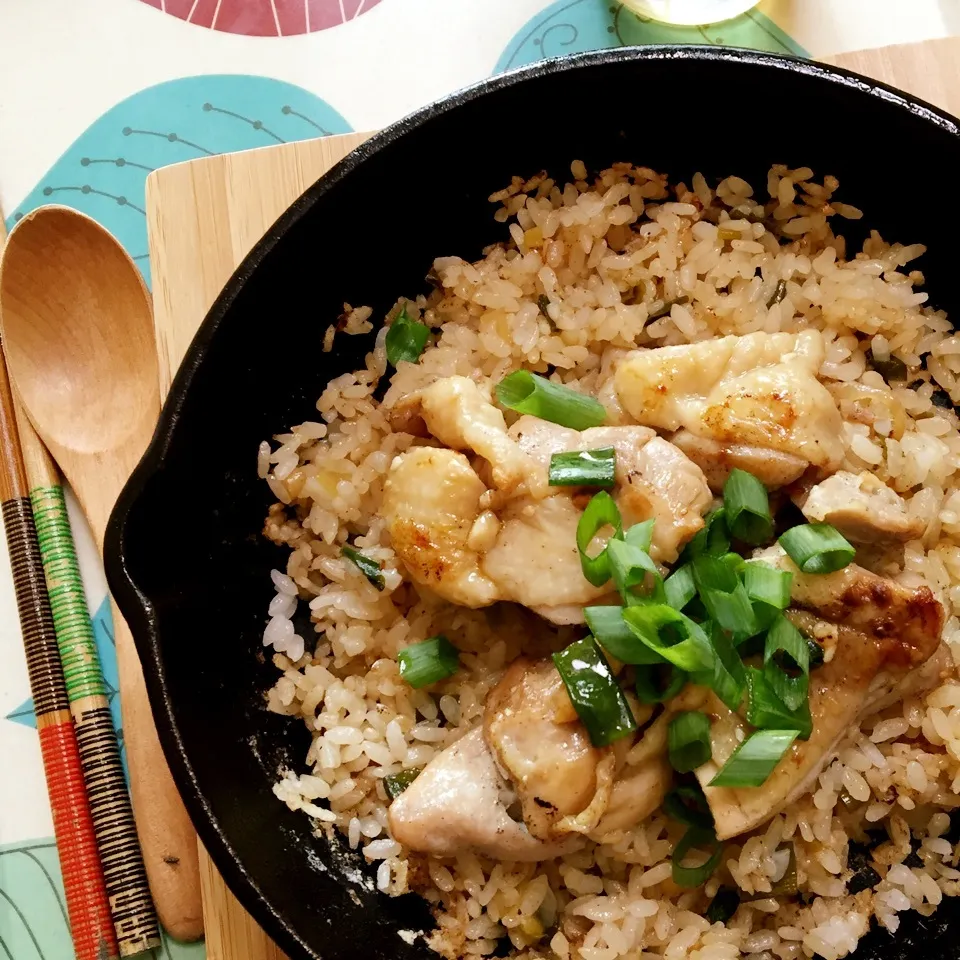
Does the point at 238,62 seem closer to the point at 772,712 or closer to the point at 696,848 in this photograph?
the point at 772,712

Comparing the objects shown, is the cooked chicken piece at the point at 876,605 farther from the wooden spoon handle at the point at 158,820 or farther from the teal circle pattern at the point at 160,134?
the teal circle pattern at the point at 160,134

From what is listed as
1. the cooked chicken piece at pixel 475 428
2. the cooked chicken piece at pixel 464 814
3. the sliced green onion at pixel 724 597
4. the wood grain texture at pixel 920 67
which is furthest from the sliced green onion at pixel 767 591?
the wood grain texture at pixel 920 67

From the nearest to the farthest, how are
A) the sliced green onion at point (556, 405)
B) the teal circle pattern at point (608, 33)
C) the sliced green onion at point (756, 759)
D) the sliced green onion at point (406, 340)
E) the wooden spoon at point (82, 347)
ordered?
the sliced green onion at point (756, 759)
the sliced green onion at point (556, 405)
the sliced green onion at point (406, 340)
the wooden spoon at point (82, 347)
the teal circle pattern at point (608, 33)

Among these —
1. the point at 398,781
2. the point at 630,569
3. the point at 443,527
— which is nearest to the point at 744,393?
the point at 630,569

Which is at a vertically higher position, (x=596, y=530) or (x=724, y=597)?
(x=596, y=530)

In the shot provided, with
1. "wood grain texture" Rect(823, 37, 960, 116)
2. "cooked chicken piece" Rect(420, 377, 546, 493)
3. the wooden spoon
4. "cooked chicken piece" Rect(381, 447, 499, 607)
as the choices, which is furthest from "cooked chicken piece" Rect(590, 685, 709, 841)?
Result: "wood grain texture" Rect(823, 37, 960, 116)

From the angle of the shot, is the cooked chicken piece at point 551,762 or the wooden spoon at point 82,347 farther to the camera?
the wooden spoon at point 82,347
